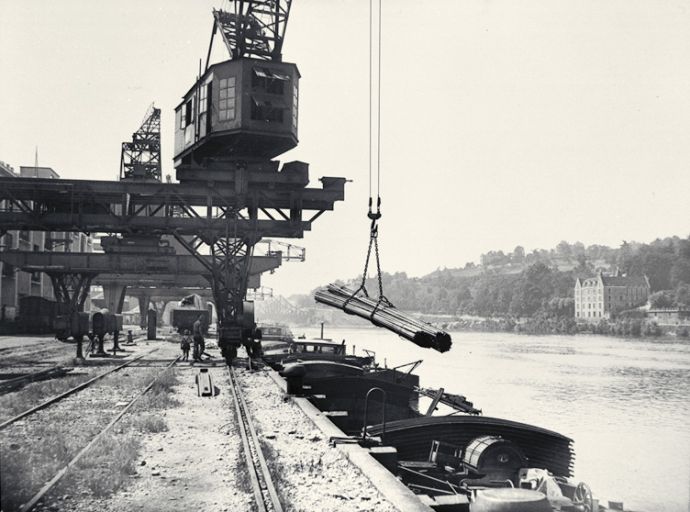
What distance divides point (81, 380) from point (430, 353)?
51248mm

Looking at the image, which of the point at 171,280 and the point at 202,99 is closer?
the point at 202,99

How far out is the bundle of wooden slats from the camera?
9.51 m

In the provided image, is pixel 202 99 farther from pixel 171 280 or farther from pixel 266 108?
pixel 171 280

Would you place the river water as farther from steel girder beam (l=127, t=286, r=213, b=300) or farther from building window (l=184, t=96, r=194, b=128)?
steel girder beam (l=127, t=286, r=213, b=300)

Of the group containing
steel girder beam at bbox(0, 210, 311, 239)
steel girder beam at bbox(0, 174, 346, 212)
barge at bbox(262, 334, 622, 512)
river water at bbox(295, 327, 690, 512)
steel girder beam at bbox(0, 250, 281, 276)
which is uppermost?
steel girder beam at bbox(0, 174, 346, 212)

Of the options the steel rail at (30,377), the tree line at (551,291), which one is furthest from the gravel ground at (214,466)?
the tree line at (551,291)

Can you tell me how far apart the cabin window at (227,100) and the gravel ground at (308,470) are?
1407cm

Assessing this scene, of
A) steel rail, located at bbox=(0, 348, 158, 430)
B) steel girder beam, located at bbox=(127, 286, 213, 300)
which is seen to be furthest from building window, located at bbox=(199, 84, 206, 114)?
steel girder beam, located at bbox=(127, 286, 213, 300)

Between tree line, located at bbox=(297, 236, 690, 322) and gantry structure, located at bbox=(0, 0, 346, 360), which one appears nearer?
gantry structure, located at bbox=(0, 0, 346, 360)

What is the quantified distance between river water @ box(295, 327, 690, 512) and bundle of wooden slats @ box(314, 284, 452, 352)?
1246 centimetres

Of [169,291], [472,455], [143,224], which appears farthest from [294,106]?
[169,291]

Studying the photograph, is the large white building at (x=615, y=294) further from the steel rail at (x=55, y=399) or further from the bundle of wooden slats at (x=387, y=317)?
the bundle of wooden slats at (x=387, y=317)

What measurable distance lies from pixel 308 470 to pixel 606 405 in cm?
2928

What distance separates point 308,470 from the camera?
824 centimetres
